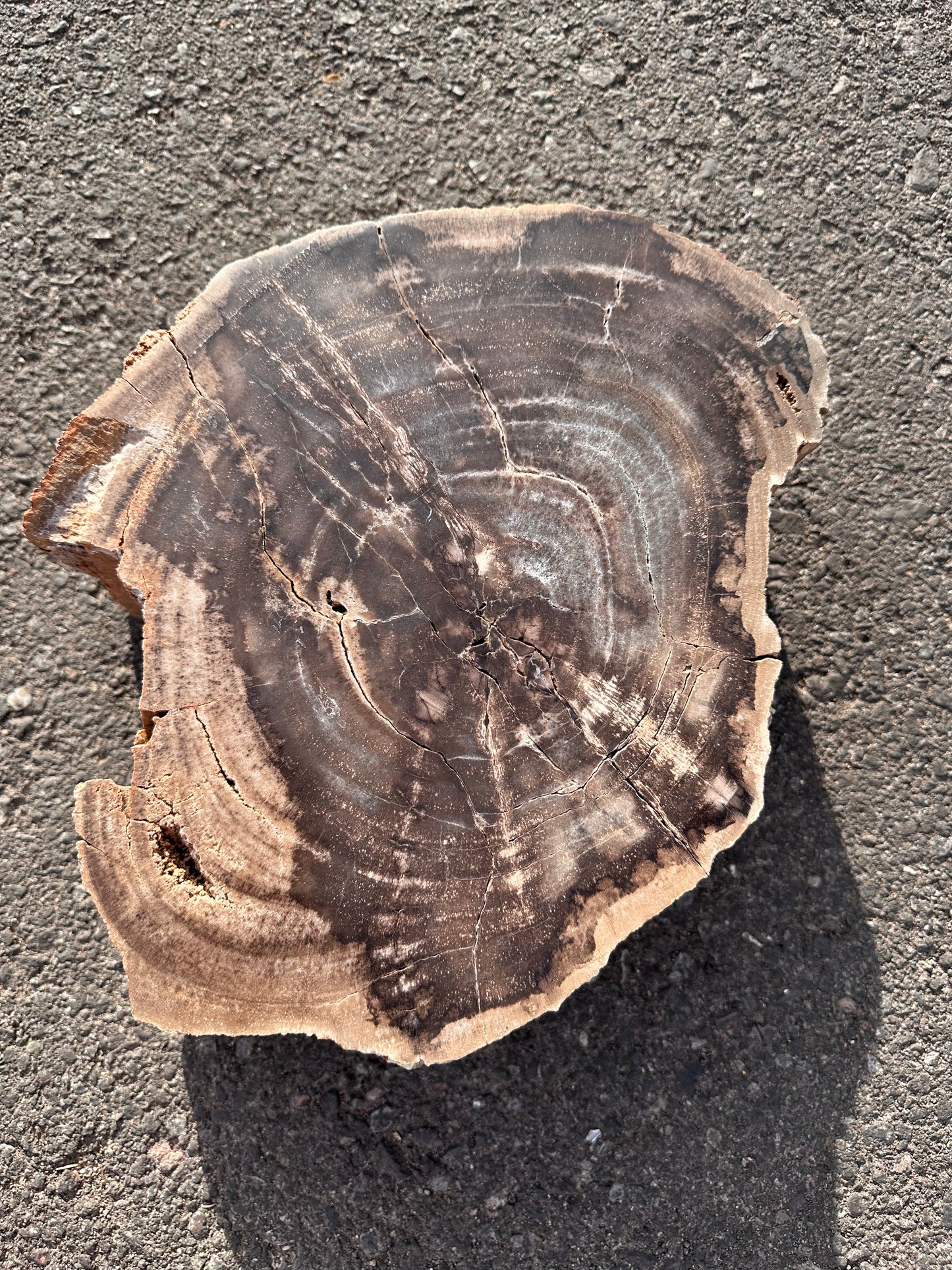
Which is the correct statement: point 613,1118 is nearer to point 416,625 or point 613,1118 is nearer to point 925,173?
point 416,625

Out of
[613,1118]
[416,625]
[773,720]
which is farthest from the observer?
[773,720]

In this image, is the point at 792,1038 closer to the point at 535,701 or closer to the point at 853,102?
the point at 535,701

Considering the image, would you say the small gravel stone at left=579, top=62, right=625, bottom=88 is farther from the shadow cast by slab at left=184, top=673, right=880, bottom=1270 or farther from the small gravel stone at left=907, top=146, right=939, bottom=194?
the shadow cast by slab at left=184, top=673, right=880, bottom=1270

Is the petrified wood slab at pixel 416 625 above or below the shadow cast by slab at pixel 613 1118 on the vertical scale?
above

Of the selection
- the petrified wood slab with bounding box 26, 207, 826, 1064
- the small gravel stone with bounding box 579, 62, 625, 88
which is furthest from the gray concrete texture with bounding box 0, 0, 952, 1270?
the petrified wood slab with bounding box 26, 207, 826, 1064

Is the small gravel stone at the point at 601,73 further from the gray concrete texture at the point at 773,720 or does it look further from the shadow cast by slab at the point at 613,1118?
the shadow cast by slab at the point at 613,1118

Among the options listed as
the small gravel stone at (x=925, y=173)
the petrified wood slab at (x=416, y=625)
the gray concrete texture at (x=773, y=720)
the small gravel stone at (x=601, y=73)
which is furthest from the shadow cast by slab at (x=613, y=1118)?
the small gravel stone at (x=601, y=73)

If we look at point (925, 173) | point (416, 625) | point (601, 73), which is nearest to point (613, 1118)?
point (416, 625)
